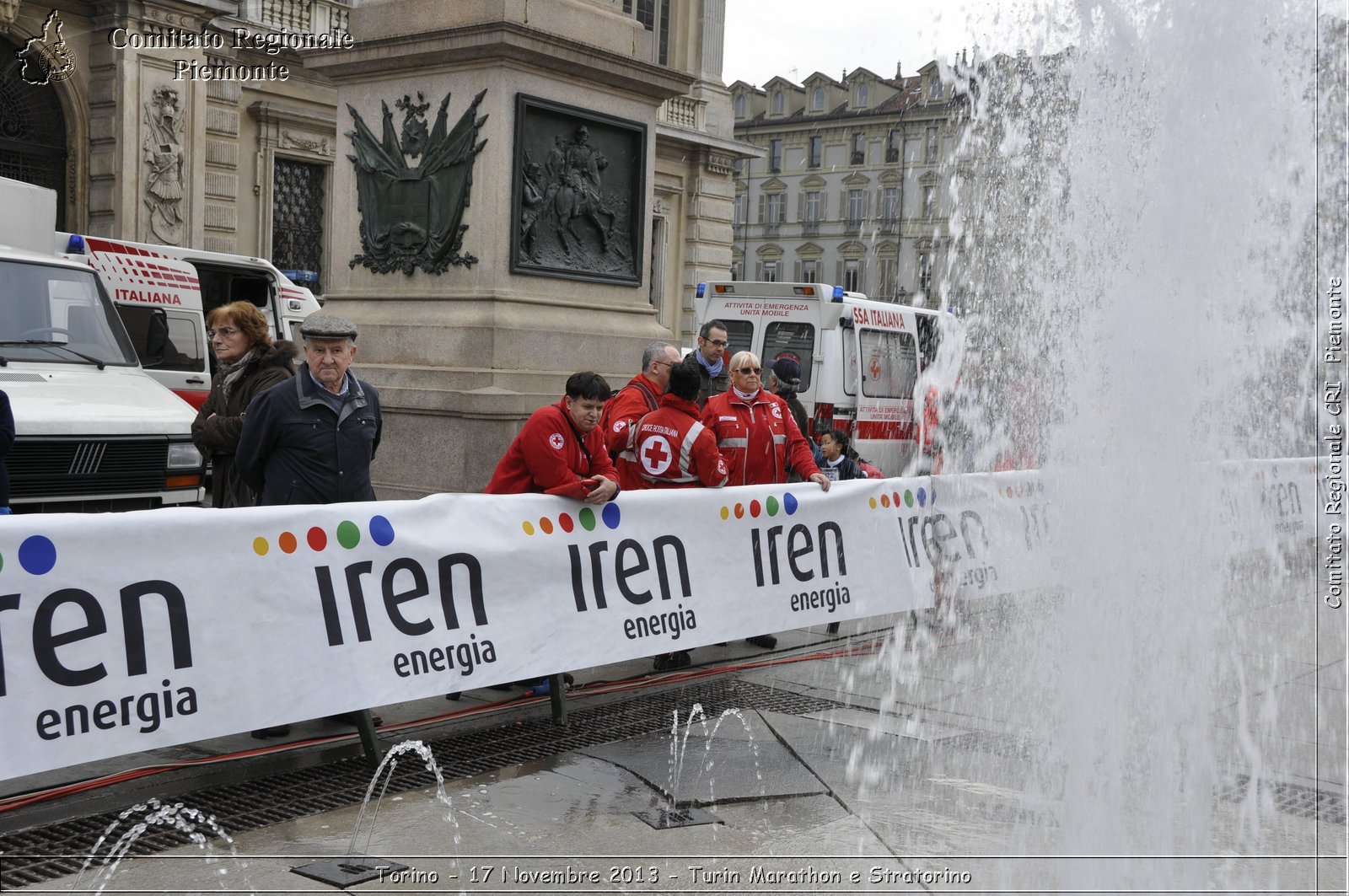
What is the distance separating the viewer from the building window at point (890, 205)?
73.6 metres

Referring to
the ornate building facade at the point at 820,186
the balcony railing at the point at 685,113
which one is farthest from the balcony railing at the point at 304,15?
the ornate building facade at the point at 820,186

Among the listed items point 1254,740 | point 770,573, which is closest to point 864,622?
point 770,573

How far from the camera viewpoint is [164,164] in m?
22.5

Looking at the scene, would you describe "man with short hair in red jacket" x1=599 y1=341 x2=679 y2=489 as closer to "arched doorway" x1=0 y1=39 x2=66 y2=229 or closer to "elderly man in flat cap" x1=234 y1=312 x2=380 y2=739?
"elderly man in flat cap" x1=234 y1=312 x2=380 y2=739

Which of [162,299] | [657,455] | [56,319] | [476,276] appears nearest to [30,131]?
[162,299]

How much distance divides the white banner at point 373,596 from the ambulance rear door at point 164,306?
9393mm

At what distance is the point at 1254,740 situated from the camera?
21.5ft

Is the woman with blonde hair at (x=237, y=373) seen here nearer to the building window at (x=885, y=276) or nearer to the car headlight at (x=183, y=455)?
the car headlight at (x=183, y=455)

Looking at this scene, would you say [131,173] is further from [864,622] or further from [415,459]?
[864,622]

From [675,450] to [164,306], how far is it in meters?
9.72

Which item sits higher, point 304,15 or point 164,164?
point 304,15

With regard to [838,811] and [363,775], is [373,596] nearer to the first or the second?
[363,775]

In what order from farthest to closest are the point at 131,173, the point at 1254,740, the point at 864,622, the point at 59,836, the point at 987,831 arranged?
the point at 131,173
the point at 864,622
the point at 1254,740
the point at 987,831
the point at 59,836

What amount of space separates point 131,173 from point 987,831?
68.8ft
